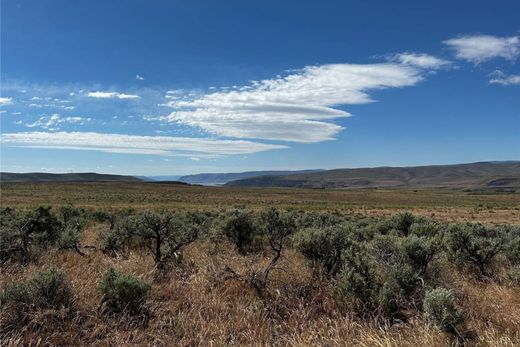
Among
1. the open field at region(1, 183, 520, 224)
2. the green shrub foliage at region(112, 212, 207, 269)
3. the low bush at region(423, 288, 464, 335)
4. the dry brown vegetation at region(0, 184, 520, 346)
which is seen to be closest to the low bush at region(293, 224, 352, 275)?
the dry brown vegetation at region(0, 184, 520, 346)

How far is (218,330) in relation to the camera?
16.6ft

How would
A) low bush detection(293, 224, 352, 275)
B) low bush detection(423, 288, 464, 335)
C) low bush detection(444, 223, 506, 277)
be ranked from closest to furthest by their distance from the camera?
low bush detection(423, 288, 464, 335) → low bush detection(293, 224, 352, 275) → low bush detection(444, 223, 506, 277)

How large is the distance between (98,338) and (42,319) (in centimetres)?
76

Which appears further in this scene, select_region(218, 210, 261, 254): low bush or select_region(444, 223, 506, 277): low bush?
select_region(218, 210, 261, 254): low bush

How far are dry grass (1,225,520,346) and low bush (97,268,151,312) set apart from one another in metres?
0.16

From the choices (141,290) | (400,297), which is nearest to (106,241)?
(141,290)

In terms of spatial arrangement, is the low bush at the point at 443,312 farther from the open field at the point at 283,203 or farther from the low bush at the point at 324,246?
the open field at the point at 283,203

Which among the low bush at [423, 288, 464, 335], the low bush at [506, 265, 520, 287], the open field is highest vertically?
the low bush at [423, 288, 464, 335]

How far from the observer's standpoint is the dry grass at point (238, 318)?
4.71 m

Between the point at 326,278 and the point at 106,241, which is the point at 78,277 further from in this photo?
the point at 326,278

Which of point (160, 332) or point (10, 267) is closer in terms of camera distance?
point (160, 332)

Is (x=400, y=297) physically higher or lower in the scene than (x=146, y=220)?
lower

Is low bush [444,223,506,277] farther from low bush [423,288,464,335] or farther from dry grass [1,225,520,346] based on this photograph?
low bush [423,288,464,335]

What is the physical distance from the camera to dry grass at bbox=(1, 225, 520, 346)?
4707 mm
